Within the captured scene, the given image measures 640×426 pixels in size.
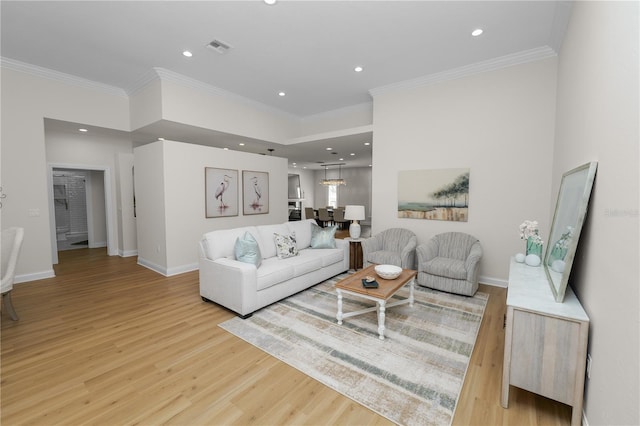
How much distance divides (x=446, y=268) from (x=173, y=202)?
15.0 ft

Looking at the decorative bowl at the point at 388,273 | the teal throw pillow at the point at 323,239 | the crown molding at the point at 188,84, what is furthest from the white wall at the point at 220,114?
the decorative bowl at the point at 388,273

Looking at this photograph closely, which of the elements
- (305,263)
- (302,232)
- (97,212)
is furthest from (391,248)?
(97,212)

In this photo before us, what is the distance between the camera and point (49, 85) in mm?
4480

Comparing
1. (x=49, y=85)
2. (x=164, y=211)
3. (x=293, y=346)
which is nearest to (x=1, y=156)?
(x=49, y=85)

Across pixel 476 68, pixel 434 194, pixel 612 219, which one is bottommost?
pixel 612 219

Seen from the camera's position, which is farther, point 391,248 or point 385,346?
point 391,248

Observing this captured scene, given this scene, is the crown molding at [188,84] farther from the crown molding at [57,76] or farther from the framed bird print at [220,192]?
the framed bird print at [220,192]

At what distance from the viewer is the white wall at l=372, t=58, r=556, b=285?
149 inches

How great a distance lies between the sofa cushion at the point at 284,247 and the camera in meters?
3.97

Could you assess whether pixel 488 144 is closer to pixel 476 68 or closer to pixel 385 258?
pixel 476 68

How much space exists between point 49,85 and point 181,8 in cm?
333

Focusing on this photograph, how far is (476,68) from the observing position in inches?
163

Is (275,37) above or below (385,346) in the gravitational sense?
above

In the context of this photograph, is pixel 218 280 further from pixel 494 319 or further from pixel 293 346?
pixel 494 319
